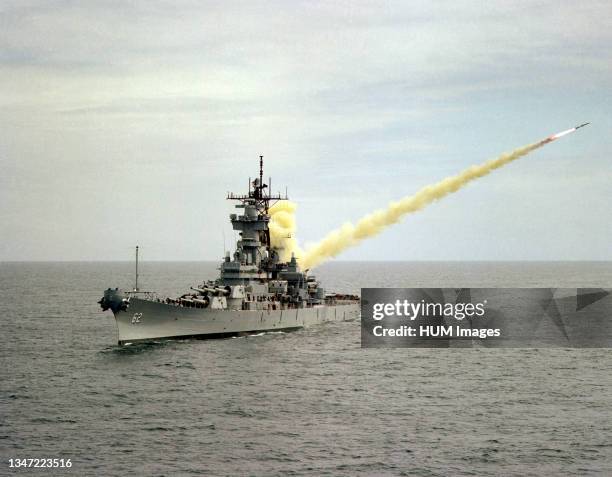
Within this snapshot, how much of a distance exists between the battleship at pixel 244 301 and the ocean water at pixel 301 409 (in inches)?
80.4

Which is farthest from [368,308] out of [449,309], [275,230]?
[275,230]

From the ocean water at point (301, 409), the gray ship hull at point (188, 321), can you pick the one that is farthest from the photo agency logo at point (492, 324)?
the gray ship hull at point (188, 321)

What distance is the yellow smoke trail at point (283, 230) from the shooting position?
87.1m

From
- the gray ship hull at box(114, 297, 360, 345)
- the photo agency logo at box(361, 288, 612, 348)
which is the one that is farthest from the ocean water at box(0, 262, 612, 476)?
the photo agency logo at box(361, 288, 612, 348)

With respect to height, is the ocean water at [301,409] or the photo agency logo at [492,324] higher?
the photo agency logo at [492,324]

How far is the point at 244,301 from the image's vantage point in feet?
236

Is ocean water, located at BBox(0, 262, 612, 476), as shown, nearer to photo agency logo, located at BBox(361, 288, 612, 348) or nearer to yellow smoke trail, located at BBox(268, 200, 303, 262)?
photo agency logo, located at BBox(361, 288, 612, 348)

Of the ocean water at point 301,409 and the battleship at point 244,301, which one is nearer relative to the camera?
the ocean water at point 301,409

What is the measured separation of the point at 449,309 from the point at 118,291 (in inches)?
2015

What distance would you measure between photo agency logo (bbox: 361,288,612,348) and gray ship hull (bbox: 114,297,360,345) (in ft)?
29.5

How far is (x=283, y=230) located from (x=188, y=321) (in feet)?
82.9

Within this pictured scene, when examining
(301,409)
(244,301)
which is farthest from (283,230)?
(301,409)

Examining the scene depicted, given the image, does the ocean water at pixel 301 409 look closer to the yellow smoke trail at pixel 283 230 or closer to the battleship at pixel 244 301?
the battleship at pixel 244 301

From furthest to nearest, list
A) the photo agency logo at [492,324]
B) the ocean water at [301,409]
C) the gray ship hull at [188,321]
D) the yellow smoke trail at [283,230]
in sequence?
1. the yellow smoke trail at [283,230]
2. the photo agency logo at [492,324]
3. the gray ship hull at [188,321]
4. the ocean water at [301,409]
